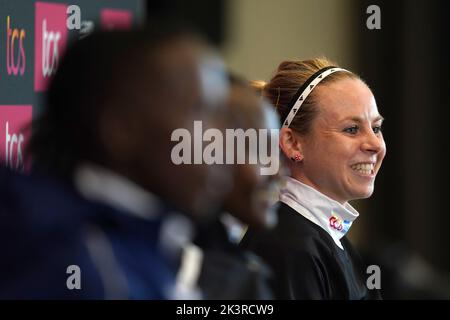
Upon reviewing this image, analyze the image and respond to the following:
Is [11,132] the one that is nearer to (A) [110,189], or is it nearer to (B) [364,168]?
(B) [364,168]

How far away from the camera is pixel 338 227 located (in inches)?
86.2

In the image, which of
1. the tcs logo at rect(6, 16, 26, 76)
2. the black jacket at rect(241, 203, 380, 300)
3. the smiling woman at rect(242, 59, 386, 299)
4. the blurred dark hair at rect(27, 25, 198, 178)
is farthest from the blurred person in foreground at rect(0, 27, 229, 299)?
the tcs logo at rect(6, 16, 26, 76)

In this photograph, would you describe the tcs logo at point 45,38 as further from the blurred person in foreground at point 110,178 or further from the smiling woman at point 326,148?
the blurred person in foreground at point 110,178

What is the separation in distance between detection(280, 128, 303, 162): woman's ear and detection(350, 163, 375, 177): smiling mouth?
124 mm

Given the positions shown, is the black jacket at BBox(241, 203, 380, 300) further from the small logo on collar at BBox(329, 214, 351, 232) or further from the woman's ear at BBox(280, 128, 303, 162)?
the woman's ear at BBox(280, 128, 303, 162)

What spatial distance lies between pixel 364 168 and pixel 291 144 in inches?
6.8

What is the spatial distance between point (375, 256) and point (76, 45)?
1156 mm

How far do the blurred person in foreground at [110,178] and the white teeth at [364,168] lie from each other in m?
0.89

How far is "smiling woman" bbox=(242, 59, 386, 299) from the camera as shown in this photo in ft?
7.11

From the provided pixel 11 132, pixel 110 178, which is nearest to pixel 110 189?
pixel 110 178

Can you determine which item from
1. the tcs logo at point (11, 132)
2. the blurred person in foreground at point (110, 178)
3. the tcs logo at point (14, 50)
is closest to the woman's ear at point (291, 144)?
the tcs logo at point (11, 132)

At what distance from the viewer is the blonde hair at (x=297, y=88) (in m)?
2.23

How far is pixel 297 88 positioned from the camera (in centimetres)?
224
